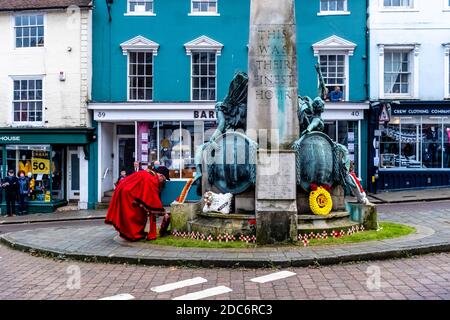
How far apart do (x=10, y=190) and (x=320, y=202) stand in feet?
52.4

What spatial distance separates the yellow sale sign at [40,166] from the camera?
23172mm

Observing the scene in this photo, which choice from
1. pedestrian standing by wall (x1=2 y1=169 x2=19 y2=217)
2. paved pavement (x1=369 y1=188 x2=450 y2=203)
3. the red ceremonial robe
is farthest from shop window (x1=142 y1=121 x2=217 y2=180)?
the red ceremonial robe

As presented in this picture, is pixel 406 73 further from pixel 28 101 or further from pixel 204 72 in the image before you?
pixel 28 101

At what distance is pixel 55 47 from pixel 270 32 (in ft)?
50.1

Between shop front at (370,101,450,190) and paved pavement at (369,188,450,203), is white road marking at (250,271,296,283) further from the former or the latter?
shop front at (370,101,450,190)

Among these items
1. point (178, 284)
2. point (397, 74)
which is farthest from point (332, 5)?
point (178, 284)

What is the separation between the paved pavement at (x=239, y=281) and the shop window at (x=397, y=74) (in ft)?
50.6

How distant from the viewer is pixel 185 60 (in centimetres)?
2305

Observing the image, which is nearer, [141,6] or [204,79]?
[204,79]

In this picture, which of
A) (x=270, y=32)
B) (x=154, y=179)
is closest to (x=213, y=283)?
(x=154, y=179)

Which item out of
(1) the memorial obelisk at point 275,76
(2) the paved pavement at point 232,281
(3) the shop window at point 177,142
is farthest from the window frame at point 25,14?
(2) the paved pavement at point 232,281

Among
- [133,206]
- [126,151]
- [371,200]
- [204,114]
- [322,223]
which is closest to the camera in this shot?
[322,223]

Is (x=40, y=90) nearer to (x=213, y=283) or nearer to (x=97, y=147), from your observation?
(x=97, y=147)

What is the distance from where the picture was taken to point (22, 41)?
23.4 metres
